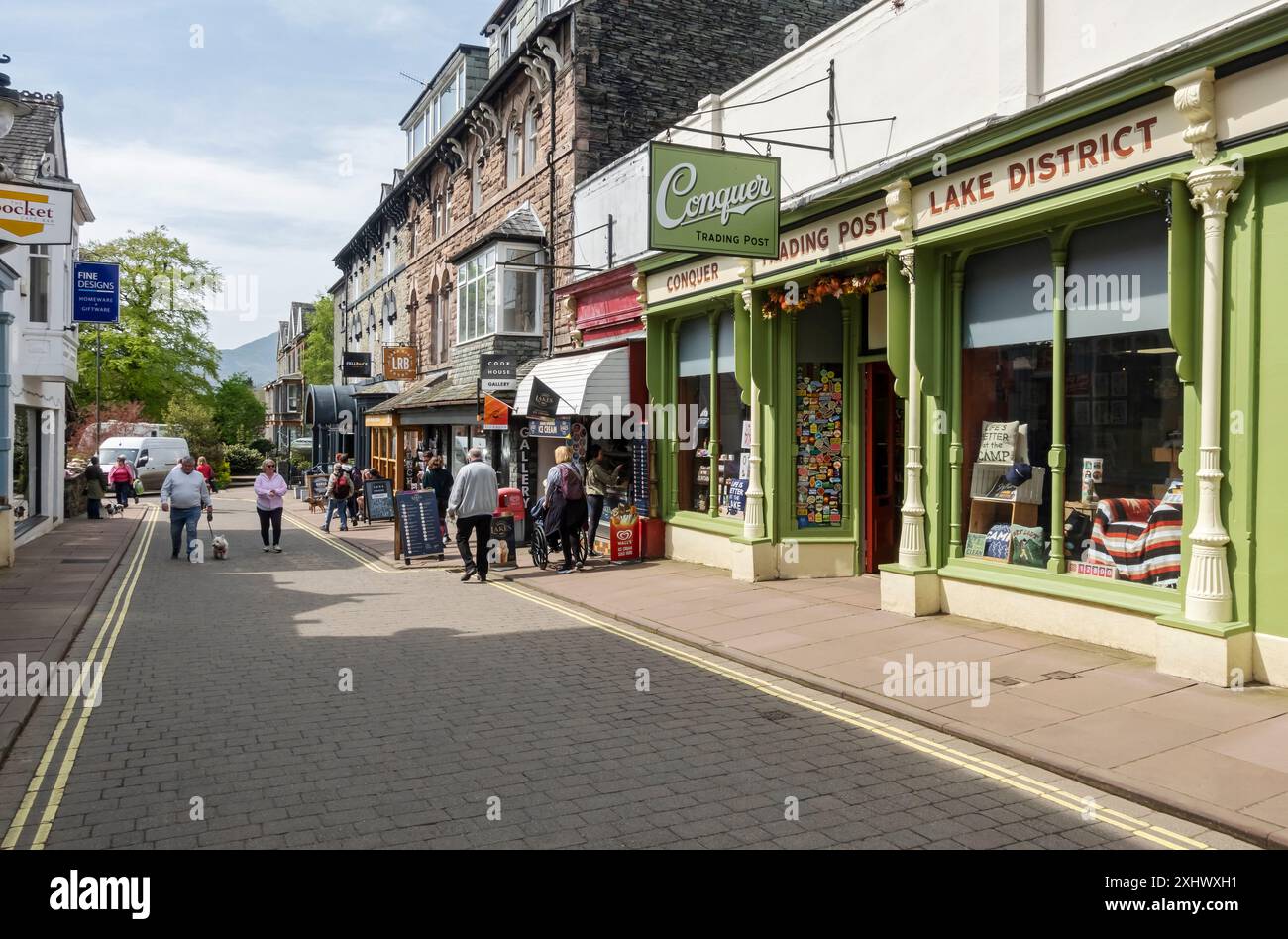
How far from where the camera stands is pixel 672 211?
11.7 meters

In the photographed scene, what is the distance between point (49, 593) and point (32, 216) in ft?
15.8

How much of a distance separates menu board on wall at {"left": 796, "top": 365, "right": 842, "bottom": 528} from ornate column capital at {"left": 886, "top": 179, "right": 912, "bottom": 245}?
3.14m

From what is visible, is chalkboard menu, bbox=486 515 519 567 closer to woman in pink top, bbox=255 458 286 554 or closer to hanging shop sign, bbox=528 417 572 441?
hanging shop sign, bbox=528 417 572 441

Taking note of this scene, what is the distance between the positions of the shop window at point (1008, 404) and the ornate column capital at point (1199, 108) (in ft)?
6.39

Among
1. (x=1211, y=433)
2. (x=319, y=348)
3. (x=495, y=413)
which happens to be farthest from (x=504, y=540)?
(x=319, y=348)

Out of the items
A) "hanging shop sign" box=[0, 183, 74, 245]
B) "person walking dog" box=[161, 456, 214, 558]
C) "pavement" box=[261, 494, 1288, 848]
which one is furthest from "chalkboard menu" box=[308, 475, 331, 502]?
"pavement" box=[261, 494, 1288, 848]

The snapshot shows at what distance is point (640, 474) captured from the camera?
1644 centimetres

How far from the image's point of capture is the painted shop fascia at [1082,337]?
7164 mm

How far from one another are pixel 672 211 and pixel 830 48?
2.95m

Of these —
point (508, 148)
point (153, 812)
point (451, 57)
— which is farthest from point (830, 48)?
point (451, 57)

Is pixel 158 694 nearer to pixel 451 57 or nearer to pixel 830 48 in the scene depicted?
pixel 830 48

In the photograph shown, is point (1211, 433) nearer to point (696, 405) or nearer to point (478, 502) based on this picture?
point (696, 405)

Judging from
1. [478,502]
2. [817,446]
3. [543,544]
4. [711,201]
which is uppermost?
[711,201]

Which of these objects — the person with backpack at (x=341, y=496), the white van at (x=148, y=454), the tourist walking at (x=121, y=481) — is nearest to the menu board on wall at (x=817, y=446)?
the person with backpack at (x=341, y=496)
